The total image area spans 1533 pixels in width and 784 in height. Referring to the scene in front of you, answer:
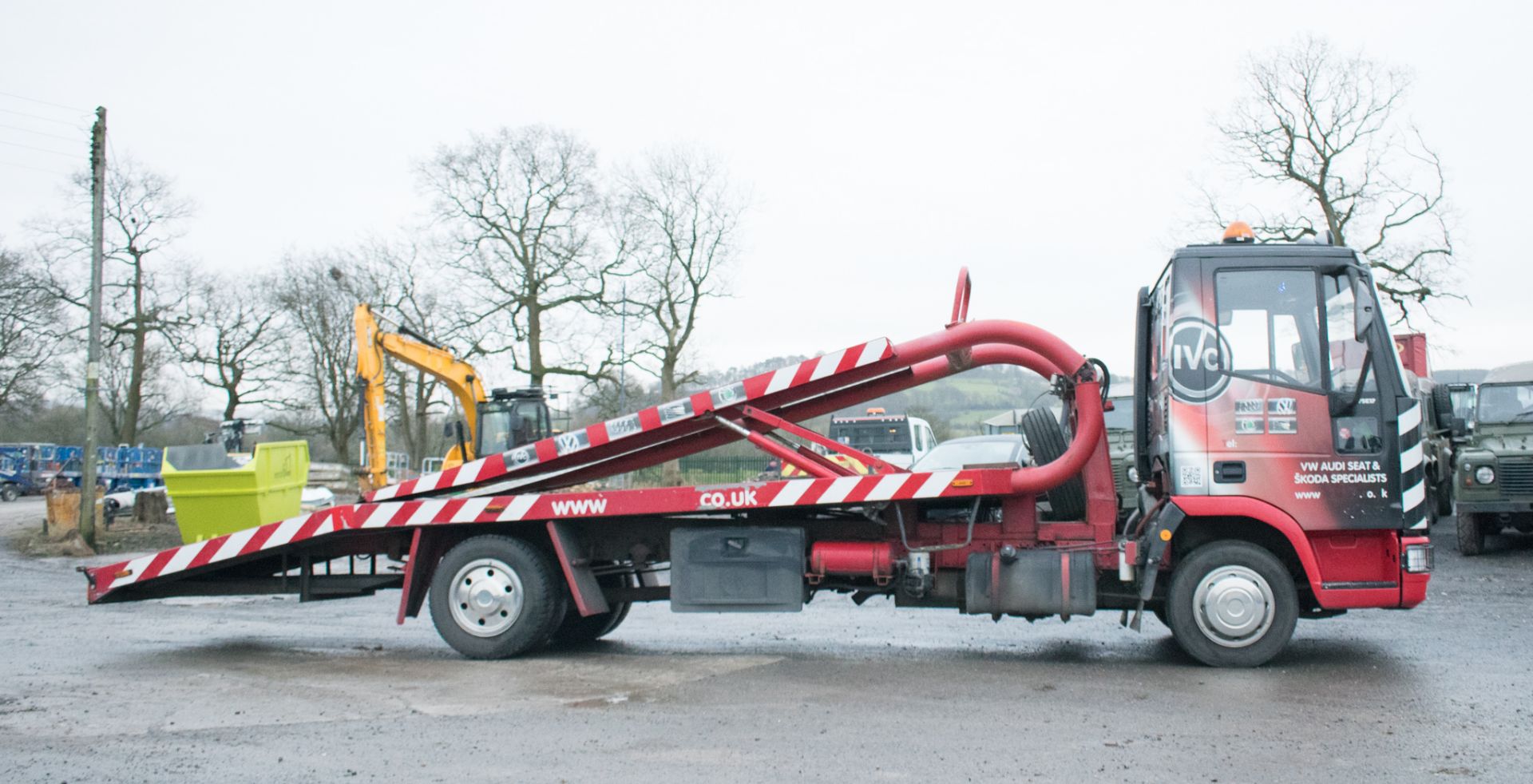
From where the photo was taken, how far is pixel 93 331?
68.7 feet

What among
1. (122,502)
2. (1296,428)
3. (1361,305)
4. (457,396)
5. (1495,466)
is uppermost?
(457,396)

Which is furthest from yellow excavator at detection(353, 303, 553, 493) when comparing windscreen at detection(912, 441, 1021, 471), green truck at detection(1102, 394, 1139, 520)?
green truck at detection(1102, 394, 1139, 520)

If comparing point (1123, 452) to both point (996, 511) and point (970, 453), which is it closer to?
point (970, 453)

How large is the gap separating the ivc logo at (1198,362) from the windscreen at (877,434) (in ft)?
53.7

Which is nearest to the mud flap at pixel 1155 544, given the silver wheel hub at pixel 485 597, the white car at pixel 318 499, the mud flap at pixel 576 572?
the mud flap at pixel 576 572

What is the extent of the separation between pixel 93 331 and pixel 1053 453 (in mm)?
19470

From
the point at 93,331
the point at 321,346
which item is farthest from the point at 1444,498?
the point at 321,346

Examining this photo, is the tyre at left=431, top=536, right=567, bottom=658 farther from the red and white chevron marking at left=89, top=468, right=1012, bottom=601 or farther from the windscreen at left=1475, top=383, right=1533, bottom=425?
the windscreen at left=1475, top=383, right=1533, bottom=425

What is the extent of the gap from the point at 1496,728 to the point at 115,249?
47.9 meters

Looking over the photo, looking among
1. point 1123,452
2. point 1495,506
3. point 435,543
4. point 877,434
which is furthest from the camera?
point 877,434

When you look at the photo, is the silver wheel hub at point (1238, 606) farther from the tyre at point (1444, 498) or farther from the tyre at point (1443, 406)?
the tyre at point (1444, 498)

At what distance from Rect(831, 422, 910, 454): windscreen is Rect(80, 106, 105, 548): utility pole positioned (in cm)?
1384

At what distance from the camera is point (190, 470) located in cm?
1227

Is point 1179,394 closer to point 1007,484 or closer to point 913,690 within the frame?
point 1007,484
